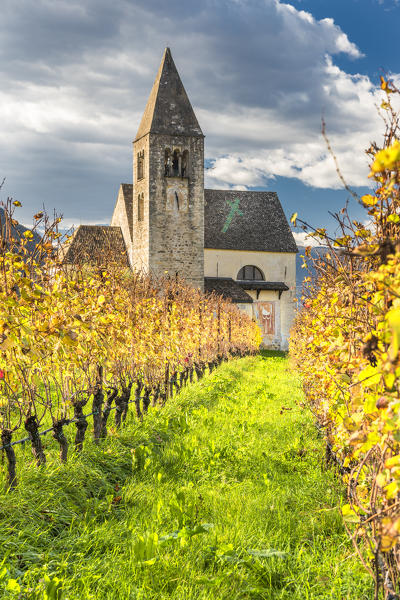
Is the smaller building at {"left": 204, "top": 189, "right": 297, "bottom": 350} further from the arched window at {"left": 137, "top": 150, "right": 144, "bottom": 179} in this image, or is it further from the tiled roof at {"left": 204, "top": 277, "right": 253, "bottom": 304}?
the arched window at {"left": 137, "top": 150, "right": 144, "bottom": 179}

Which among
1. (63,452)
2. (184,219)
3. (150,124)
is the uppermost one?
(150,124)

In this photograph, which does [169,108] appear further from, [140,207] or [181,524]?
[181,524]

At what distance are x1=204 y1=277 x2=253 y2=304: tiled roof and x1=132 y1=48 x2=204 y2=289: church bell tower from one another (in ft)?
14.5

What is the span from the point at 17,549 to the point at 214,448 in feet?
10.3

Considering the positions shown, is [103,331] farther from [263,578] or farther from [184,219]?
[184,219]

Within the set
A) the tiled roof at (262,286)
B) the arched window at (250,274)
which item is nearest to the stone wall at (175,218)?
the tiled roof at (262,286)

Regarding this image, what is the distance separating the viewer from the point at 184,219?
104 ft

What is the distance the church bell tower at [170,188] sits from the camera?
31297 mm

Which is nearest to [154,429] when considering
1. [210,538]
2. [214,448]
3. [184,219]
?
[214,448]

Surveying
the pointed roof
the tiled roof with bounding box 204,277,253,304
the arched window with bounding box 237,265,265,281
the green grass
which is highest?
the pointed roof

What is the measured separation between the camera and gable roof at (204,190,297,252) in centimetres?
4112

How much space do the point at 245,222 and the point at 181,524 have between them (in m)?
39.3

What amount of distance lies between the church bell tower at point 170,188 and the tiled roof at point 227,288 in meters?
4.42

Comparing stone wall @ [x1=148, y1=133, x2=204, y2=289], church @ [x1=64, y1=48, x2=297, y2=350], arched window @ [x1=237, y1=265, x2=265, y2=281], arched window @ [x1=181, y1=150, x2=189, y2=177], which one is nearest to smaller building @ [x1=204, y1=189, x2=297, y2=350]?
arched window @ [x1=237, y1=265, x2=265, y2=281]
